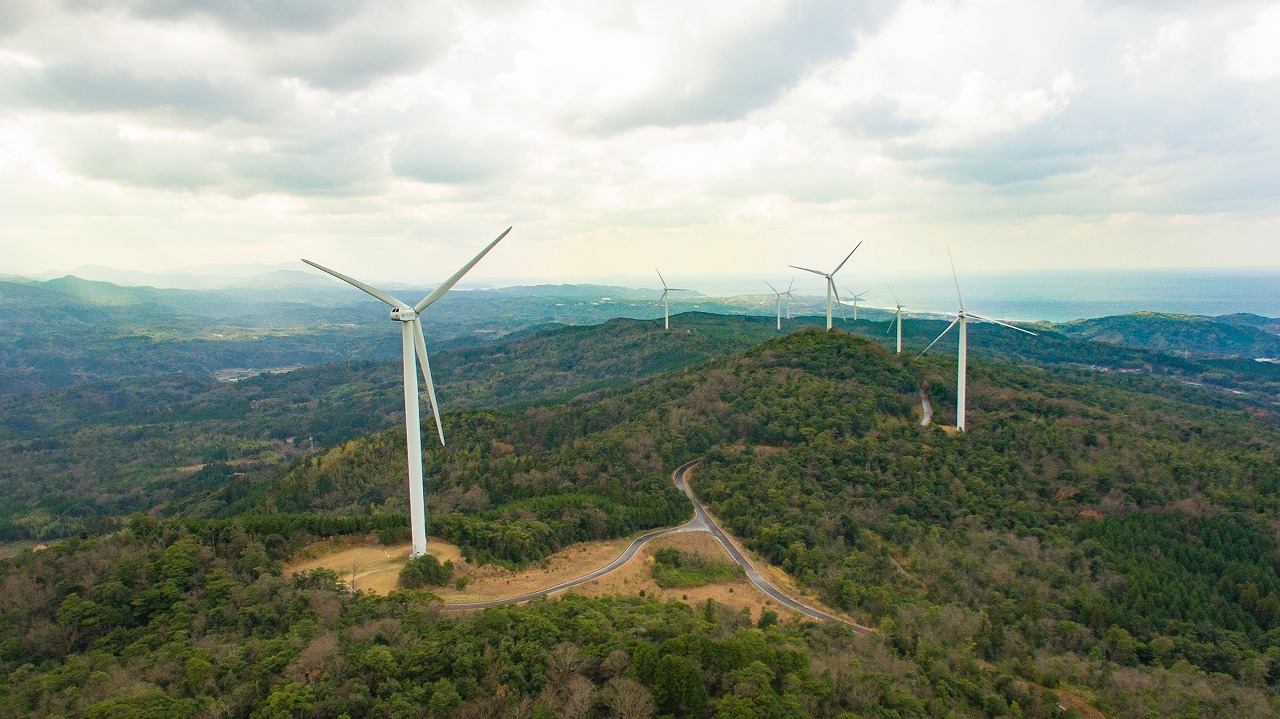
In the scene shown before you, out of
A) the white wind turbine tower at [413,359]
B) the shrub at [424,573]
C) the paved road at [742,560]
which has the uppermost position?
the white wind turbine tower at [413,359]

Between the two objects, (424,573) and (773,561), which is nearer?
(424,573)

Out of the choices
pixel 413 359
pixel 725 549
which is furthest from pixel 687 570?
pixel 413 359

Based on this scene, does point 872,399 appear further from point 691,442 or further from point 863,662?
point 863,662

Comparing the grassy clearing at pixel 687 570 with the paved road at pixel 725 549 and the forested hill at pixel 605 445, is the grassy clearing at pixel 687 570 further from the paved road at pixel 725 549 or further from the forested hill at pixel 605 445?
the forested hill at pixel 605 445

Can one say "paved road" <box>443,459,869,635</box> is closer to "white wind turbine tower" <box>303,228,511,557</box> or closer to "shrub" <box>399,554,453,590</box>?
"shrub" <box>399,554,453,590</box>

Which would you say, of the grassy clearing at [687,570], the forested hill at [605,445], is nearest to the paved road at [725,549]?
the forested hill at [605,445]

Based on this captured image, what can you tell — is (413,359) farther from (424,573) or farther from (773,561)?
(773,561)
